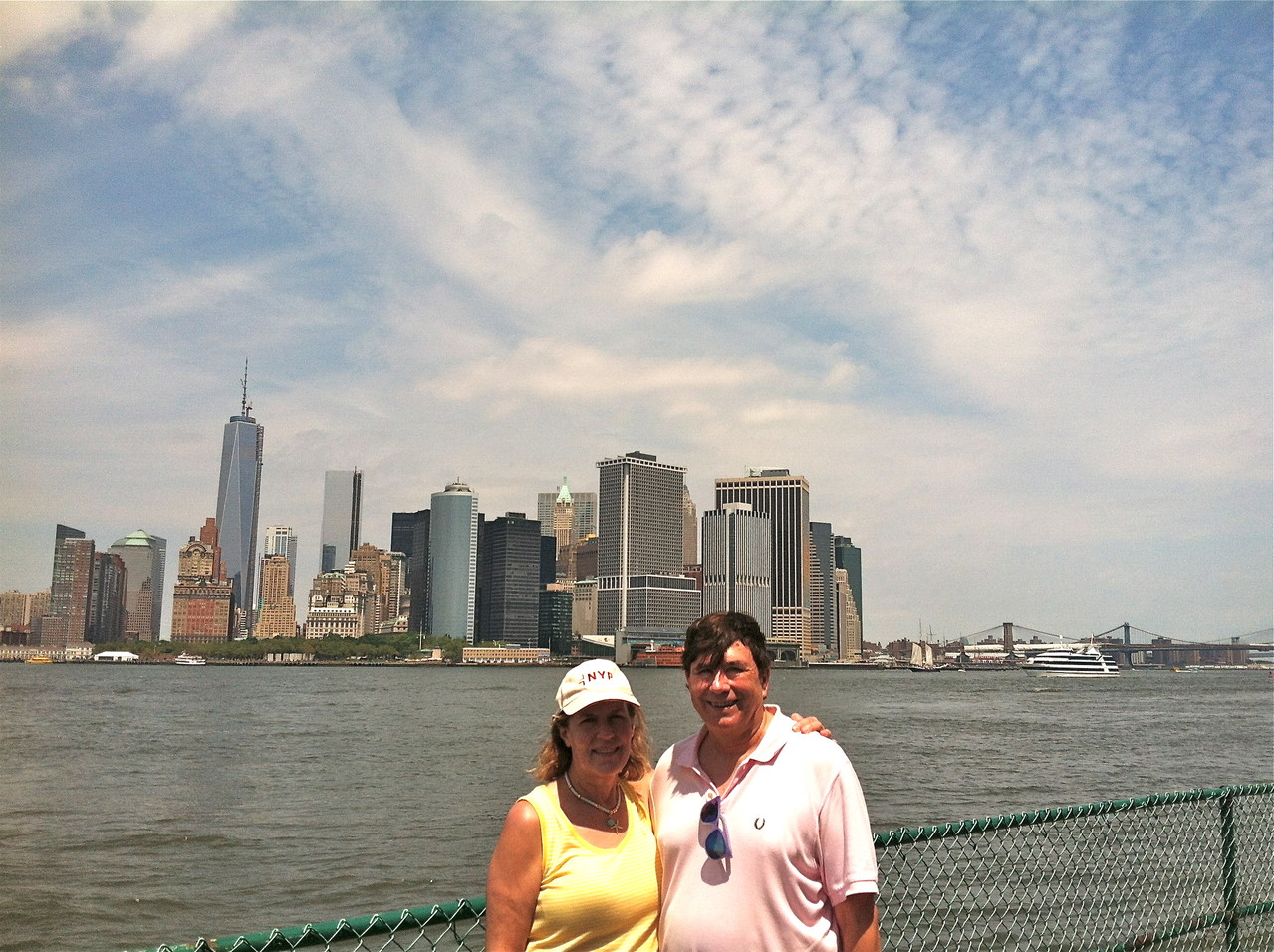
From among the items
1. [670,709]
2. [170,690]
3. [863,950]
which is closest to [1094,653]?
[670,709]

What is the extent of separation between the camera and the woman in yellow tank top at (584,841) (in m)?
3.26

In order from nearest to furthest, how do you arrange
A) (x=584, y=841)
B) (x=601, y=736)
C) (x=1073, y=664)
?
(x=584, y=841) < (x=601, y=736) < (x=1073, y=664)

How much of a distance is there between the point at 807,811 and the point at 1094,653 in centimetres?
19055

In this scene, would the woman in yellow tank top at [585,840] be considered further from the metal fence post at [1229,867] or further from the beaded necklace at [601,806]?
the metal fence post at [1229,867]

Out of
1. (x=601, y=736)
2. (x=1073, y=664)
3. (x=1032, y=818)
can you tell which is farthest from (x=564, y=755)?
(x=1073, y=664)

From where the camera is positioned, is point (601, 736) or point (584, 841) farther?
point (601, 736)

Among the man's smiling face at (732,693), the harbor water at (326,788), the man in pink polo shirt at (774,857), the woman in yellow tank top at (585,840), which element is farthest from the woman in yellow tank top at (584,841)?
the harbor water at (326,788)

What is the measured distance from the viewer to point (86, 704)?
76.9m

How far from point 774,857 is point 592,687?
77cm

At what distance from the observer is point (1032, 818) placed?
4879 millimetres

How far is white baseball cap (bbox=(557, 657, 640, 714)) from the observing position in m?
3.44

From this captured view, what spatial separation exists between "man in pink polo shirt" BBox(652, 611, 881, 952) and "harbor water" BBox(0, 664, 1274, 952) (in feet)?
44.5

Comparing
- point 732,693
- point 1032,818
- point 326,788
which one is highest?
point 732,693

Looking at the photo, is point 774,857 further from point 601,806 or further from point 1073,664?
point 1073,664
